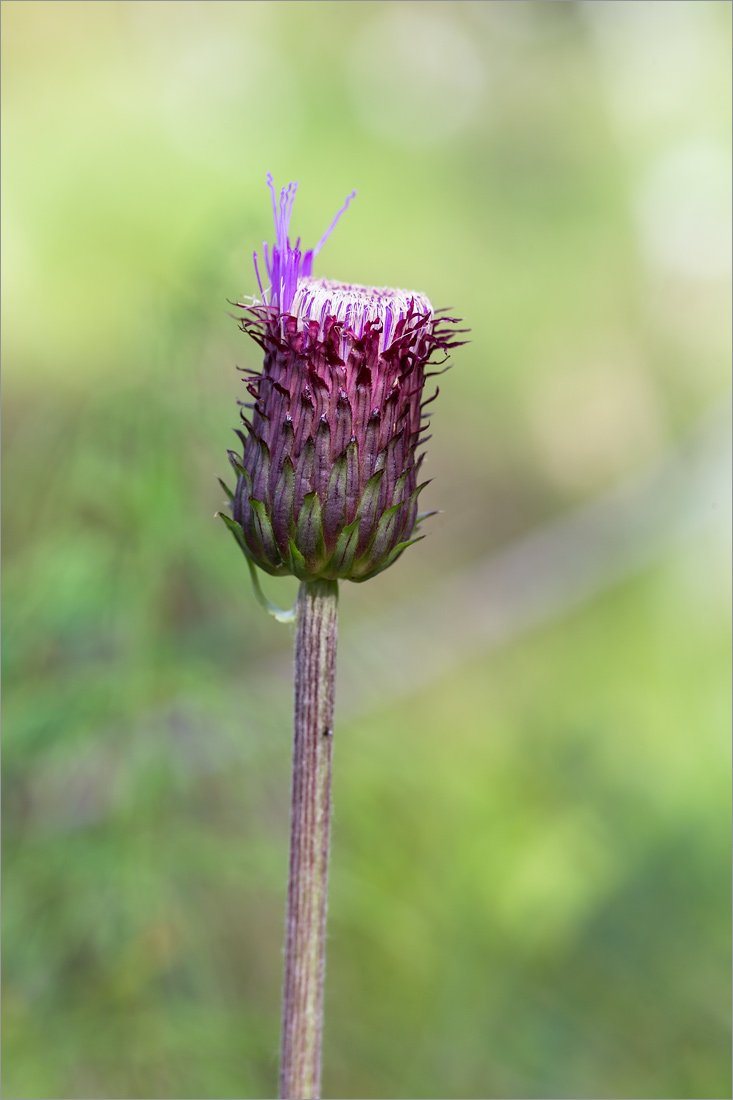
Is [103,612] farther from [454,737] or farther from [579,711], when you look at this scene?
[579,711]

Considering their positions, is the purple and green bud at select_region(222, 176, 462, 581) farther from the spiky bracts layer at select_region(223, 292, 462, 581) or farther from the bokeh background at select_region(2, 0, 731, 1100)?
the bokeh background at select_region(2, 0, 731, 1100)

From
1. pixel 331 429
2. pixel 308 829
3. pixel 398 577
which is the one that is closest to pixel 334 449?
pixel 331 429

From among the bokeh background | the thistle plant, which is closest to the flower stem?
the thistle plant

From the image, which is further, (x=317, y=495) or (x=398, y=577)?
(x=398, y=577)

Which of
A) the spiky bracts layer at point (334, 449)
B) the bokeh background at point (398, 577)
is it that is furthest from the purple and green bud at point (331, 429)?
the bokeh background at point (398, 577)

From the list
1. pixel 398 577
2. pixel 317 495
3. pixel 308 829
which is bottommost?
pixel 308 829

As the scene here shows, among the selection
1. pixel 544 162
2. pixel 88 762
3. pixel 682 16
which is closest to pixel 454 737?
pixel 88 762

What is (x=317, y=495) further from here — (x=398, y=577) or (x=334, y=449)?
(x=398, y=577)
